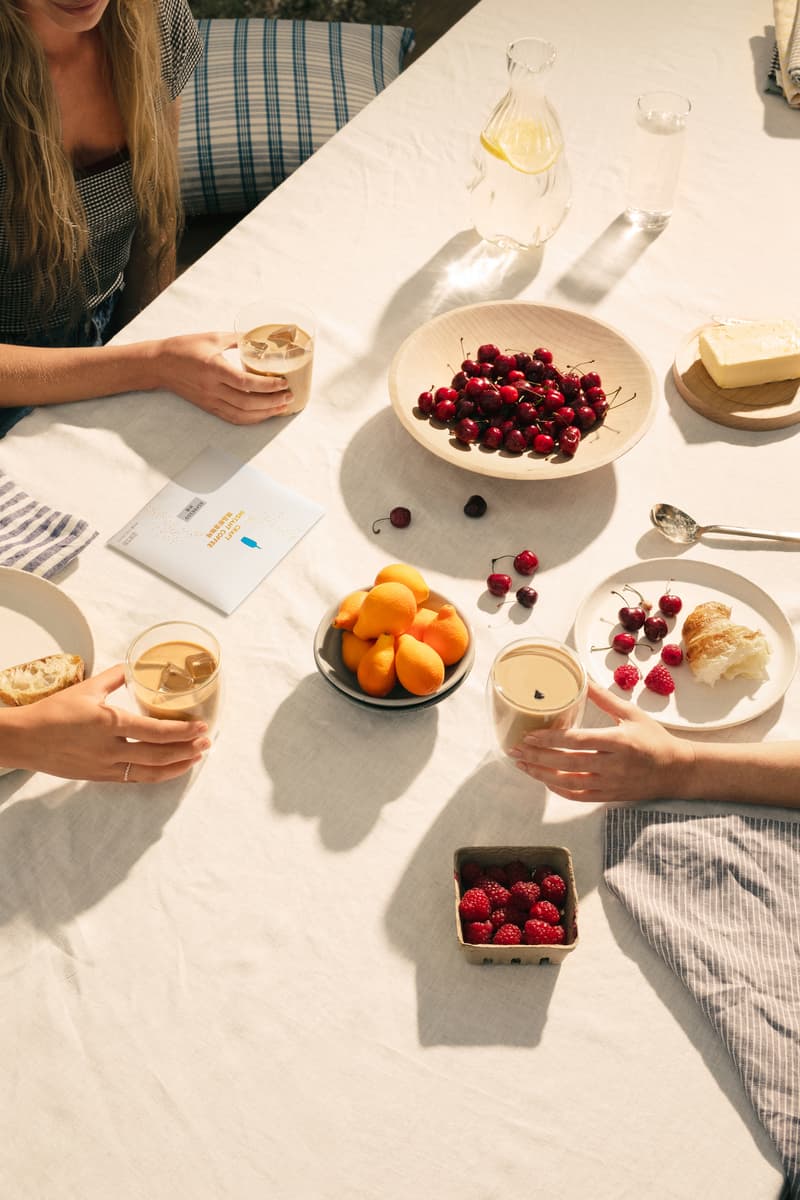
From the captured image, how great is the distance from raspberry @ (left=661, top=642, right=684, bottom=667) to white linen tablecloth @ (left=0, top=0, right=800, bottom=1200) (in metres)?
0.12

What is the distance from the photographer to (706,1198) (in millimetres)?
871

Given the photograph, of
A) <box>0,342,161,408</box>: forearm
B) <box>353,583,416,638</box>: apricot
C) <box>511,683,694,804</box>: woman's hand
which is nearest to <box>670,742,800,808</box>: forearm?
<box>511,683,694,804</box>: woman's hand

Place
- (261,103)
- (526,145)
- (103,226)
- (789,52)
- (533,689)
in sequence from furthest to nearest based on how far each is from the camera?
(261,103) → (789,52) → (103,226) → (526,145) → (533,689)

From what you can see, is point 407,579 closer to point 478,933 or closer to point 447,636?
point 447,636

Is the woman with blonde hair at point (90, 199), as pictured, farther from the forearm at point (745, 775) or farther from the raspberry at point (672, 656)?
the forearm at point (745, 775)

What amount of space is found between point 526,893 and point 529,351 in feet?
2.78

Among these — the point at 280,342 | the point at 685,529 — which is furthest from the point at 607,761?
the point at 280,342

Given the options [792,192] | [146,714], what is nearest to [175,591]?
[146,714]

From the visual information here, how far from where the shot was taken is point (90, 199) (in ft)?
5.36

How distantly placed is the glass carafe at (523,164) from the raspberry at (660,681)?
2.83ft

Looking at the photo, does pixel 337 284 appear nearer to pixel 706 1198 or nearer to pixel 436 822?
pixel 436 822

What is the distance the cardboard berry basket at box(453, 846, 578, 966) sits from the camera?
0.95m

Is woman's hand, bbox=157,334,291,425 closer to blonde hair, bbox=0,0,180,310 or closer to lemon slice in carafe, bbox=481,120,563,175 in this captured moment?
blonde hair, bbox=0,0,180,310

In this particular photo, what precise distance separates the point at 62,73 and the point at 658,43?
4.00ft
